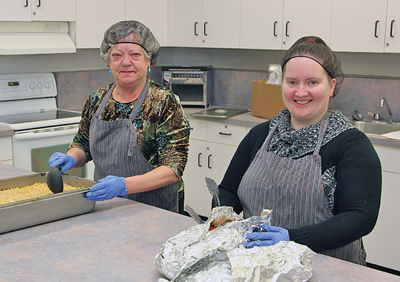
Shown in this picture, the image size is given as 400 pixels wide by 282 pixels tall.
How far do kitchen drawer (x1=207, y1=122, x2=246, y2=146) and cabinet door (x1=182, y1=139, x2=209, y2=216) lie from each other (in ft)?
0.39

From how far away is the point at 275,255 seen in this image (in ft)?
3.76

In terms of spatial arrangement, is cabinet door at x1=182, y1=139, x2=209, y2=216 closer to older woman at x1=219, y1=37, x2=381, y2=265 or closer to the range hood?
the range hood

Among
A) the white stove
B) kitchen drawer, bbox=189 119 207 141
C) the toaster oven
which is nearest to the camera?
the white stove

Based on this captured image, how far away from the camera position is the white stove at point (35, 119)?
3170 millimetres

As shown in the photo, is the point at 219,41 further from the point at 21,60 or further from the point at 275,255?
the point at 275,255

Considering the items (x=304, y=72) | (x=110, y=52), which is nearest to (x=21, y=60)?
(x=110, y=52)

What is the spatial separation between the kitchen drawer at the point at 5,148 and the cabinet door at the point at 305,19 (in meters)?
2.09

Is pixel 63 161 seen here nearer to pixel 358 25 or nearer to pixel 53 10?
pixel 53 10

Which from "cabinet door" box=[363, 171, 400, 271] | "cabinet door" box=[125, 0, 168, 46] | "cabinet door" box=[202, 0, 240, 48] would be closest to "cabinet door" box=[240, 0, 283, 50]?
"cabinet door" box=[202, 0, 240, 48]

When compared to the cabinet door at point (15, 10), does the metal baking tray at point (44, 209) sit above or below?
below

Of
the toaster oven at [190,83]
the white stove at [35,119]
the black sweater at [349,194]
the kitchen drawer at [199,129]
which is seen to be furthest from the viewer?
the toaster oven at [190,83]

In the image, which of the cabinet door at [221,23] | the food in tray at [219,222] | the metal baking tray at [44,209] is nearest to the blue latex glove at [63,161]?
the metal baking tray at [44,209]

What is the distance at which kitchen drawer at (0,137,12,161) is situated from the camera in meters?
3.06

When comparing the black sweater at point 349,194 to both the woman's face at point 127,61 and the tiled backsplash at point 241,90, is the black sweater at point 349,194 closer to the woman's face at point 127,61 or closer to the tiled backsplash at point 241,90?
the woman's face at point 127,61
